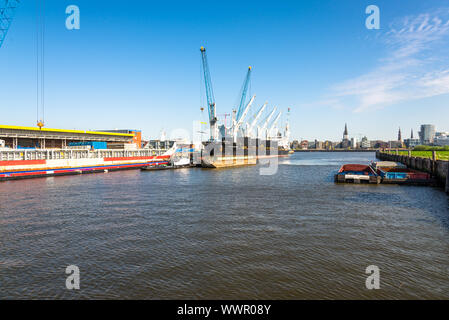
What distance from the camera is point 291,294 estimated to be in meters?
10.9

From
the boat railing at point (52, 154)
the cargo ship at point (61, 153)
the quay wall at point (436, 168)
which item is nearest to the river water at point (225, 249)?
the quay wall at point (436, 168)

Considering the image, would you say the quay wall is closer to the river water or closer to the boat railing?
the river water

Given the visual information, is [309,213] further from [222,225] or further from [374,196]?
[374,196]

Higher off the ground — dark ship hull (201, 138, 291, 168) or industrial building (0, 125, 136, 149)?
industrial building (0, 125, 136, 149)

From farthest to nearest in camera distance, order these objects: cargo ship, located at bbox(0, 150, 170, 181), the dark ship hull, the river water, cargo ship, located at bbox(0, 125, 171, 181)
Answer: the dark ship hull, cargo ship, located at bbox(0, 125, 171, 181), cargo ship, located at bbox(0, 150, 170, 181), the river water

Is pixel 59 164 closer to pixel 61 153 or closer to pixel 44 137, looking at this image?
pixel 61 153

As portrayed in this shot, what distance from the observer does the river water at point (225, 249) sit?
1137 centimetres

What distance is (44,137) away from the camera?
83750 millimetres

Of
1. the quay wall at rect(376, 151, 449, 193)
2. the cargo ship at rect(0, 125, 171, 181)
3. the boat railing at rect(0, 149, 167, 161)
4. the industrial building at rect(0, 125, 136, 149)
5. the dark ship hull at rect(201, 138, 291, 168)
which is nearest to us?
the quay wall at rect(376, 151, 449, 193)

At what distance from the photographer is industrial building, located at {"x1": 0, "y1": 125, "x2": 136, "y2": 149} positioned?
7625 cm

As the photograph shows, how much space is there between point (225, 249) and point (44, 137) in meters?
89.8

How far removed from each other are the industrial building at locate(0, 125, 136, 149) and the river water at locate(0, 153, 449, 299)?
2419 inches

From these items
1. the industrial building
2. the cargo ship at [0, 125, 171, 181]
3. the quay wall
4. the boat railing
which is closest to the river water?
the quay wall

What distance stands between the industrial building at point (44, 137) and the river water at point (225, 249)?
61.4 m
